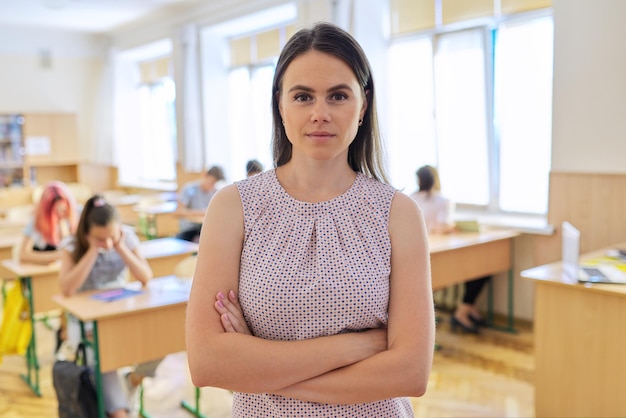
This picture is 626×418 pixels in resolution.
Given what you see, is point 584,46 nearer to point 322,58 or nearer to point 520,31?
point 520,31

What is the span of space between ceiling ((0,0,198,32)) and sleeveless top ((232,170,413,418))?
7.31m

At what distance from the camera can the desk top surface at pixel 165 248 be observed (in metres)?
4.17

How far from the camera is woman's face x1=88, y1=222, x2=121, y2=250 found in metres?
3.08

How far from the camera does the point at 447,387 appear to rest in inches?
146

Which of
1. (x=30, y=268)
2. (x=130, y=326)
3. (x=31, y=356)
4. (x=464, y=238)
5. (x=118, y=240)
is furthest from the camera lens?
(x=464, y=238)

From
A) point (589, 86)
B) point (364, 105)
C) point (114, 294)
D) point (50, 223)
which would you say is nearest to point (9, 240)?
point (50, 223)

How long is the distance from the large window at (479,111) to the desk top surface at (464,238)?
1.62 feet

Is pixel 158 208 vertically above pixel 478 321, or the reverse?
pixel 158 208

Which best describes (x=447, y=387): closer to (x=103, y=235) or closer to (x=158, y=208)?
(x=103, y=235)

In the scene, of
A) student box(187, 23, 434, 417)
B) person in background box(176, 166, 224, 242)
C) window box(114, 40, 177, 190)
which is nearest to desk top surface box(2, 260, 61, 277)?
person in background box(176, 166, 224, 242)

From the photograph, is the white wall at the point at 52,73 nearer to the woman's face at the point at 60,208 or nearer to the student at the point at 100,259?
the woman's face at the point at 60,208

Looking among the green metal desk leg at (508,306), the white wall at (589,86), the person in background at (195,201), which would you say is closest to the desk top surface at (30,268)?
the person in background at (195,201)

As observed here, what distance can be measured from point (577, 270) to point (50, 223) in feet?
11.4

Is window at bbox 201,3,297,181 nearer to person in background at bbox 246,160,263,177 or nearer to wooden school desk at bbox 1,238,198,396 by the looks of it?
wooden school desk at bbox 1,238,198,396
